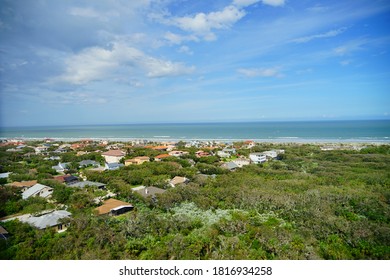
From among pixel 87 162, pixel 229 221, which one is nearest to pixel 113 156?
pixel 87 162

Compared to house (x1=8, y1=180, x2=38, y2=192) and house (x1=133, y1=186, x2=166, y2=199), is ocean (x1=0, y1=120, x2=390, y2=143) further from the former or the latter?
house (x1=133, y1=186, x2=166, y2=199)

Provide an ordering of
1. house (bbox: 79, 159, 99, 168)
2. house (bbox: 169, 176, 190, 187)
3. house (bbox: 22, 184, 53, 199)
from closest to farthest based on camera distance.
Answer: house (bbox: 22, 184, 53, 199) → house (bbox: 169, 176, 190, 187) → house (bbox: 79, 159, 99, 168)

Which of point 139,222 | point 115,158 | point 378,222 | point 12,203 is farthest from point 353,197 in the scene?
point 115,158

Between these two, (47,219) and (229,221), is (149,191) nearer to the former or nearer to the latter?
(47,219)

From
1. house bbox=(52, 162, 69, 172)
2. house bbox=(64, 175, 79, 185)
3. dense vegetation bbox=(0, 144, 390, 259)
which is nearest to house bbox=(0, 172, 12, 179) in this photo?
dense vegetation bbox=(0, 144, 390, 259)

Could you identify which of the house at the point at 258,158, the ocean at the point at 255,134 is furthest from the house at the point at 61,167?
the house at the point at 258,158

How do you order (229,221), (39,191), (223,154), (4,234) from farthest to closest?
Answer: 1. (223,154)
2. (39,191)
3. (229,221)
4. (4,234)
